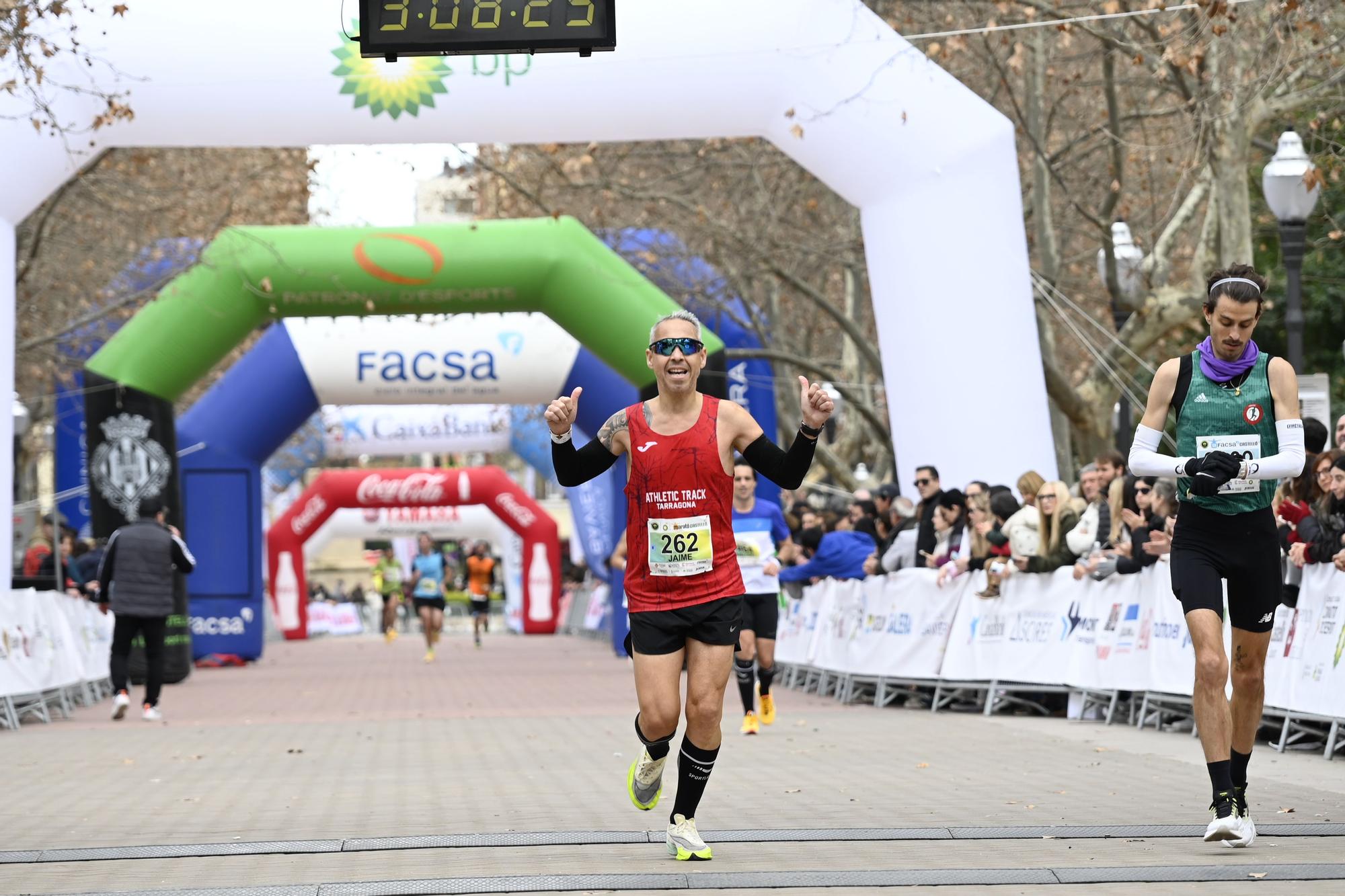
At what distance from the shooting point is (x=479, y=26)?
9383 millimetres

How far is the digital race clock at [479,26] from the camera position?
30.5 ft

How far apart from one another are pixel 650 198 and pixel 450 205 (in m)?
89.2

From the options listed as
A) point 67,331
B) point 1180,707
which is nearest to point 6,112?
point 67,331

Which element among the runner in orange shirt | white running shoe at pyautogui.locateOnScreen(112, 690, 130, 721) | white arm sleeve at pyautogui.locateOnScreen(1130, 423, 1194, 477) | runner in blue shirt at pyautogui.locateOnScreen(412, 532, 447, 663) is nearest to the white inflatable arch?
white running shoe at pyautogui.locateOnScreen(112, 690, 130, 721)

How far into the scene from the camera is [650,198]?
867 inches

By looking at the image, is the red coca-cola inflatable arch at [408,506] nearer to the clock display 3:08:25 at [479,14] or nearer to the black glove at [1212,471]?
the clock display 3:08:25 at [479,14]

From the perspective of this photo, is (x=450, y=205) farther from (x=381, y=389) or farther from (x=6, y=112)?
(x=6, y=112)

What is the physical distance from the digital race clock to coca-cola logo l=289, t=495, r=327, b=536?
33.9m

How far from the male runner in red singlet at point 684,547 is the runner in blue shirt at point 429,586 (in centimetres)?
2106

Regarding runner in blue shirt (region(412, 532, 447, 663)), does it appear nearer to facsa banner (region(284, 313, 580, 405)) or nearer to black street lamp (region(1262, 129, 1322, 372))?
facsa banner (region(284, 313, 580, 405))

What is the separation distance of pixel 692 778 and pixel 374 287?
50.2 ft

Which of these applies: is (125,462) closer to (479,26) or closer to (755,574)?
(755,574)

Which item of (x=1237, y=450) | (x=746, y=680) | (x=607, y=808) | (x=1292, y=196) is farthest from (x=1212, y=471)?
(x=1292, y=196)

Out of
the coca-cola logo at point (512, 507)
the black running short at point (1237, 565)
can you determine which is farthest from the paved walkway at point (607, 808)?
the coca-cola logo at point (512, 507)
